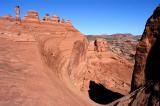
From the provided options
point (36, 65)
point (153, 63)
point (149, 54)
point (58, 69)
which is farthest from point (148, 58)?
point (36, 65)

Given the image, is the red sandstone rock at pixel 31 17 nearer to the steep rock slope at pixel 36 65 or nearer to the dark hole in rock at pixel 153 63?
the steep rock slope at pixel 36 65

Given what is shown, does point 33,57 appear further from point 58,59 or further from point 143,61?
point 143,61

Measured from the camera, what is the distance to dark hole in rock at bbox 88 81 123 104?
26156 mm

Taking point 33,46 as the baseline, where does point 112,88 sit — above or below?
below

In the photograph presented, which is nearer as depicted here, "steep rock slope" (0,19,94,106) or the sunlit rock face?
"steep rock slope" (0,19,94,106)

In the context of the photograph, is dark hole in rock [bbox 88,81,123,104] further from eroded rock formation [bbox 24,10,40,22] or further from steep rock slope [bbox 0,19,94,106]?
eroded rock formation [bbox 24,10,40,22]

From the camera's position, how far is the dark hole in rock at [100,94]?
26156mm

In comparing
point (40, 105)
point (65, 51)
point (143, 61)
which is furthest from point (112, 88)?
point (40, 105)

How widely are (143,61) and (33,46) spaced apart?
8917 mm

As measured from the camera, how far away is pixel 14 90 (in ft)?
36.9

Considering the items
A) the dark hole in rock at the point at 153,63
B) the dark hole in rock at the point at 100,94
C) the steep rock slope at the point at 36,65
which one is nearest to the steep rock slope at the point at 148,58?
the dark hole in rock at the point at 153,63

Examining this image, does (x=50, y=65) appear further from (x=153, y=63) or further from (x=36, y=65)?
(x=153, y=63)

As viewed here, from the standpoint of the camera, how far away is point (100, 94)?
1090 inches

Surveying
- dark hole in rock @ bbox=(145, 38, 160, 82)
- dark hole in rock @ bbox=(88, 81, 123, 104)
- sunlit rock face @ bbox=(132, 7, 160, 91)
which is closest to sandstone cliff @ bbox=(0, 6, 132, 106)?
dark hole in rock @ bbox=(88, 81, 123, 104)
